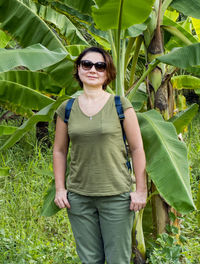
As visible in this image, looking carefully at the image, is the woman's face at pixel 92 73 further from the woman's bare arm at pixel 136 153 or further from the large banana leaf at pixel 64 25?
the large banana leaf at pixel 64 25

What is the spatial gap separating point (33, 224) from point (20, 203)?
21.3 inches

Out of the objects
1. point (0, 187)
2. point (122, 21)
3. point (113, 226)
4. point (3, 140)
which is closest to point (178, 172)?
point (113, 226)

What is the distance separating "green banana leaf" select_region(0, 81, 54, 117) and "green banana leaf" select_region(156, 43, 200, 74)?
3.83ft

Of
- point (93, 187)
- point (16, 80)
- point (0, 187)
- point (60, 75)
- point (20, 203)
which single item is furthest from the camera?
point (0, 187)

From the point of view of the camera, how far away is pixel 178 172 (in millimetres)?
2133

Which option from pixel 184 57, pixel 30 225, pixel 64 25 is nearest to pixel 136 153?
pixel 184 57

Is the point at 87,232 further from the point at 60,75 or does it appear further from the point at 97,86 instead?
the point at 60,75

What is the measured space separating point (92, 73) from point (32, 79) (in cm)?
168

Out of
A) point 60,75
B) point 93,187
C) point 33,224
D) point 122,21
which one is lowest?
point 33,224

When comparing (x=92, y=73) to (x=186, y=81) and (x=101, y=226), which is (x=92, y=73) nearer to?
(x=101, y=226)

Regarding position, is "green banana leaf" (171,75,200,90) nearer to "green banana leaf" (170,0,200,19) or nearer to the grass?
"green banana leaf" (170,0,200,19)

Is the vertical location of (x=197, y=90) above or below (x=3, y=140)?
above

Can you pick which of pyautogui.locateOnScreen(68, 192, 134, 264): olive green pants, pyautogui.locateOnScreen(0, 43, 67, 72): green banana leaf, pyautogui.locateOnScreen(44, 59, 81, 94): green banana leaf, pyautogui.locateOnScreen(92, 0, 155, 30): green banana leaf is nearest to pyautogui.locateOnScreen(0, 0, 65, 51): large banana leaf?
pyautogui.locateOnScreen(44, 59, 81, 94): green banana leaf

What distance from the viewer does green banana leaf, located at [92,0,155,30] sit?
251 cm
